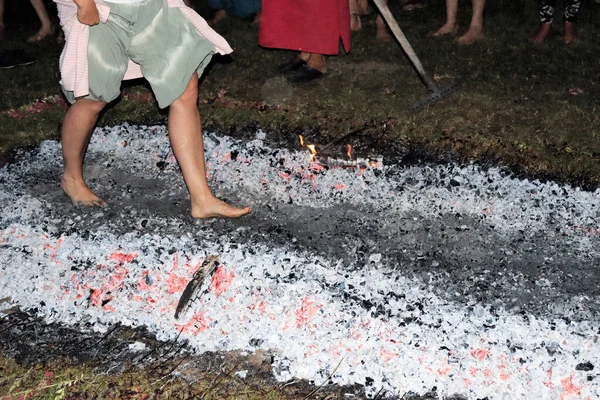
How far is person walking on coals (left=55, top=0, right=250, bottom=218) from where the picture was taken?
124 inches

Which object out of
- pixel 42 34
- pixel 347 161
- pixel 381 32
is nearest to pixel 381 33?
pixel 381 32

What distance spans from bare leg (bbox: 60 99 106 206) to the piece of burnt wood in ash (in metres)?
1.03

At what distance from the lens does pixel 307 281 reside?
309cm

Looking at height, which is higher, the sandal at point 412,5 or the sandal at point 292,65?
the sandal at point 292,65

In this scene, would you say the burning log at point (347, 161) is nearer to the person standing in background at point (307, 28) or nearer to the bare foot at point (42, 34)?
the person standing in background at point (307, 28)

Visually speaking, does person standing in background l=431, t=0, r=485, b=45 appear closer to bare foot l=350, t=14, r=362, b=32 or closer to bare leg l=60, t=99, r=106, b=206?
bare foot l=350, t=14, r=362, b=32

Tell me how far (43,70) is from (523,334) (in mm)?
4892

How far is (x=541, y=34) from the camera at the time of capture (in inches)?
228

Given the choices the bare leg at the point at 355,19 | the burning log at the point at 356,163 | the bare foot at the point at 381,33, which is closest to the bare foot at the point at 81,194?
the burning log at the point at 356,163

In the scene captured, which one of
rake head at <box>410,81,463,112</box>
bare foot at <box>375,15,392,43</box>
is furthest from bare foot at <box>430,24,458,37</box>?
rake head at <box>410,81,463,112</box>

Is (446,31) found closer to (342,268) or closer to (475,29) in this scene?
(475,29)

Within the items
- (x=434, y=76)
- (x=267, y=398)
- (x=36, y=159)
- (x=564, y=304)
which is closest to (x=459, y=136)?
(x=434, y=76)

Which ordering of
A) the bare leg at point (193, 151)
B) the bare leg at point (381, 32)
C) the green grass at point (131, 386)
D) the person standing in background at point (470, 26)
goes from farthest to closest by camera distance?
1. the bare leg at point (381, 32)
2. the person standing in background at point (470, 26)
3. the bare leg at point (193, 151)
4. the green grass at point (131, 386)

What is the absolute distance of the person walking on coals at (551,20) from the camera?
570 cm
